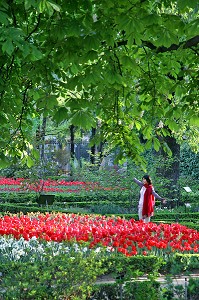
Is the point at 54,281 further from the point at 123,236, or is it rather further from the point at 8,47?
the point at 123,236

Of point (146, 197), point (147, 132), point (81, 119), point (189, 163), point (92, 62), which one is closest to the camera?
point (81, 119)

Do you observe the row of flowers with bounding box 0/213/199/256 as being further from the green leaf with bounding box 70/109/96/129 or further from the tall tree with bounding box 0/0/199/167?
the green leaf with bounding box 70/109/96/129

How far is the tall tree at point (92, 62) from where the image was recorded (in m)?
5.35

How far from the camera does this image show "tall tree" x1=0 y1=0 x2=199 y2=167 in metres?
5.35

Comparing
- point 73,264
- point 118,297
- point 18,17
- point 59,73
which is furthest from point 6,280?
point 18,17

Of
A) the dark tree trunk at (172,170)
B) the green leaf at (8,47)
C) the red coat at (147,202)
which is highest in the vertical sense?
the green leaf at (8,47)

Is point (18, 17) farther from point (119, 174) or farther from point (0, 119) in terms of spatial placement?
point (119, 174)

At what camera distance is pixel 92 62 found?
686cm

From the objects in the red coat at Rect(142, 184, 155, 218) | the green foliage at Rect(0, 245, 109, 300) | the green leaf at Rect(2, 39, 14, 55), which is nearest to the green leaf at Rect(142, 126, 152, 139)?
the green foliage at Rect(0, 245, 109, 300)

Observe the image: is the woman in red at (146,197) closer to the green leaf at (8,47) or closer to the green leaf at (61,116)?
the green leaf at (61,116)

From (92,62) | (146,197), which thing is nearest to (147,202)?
(146,197)

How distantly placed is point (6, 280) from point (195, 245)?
501 cm

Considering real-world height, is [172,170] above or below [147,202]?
above

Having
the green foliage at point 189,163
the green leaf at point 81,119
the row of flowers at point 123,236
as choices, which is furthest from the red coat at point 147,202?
the green foliage at point 189,163
